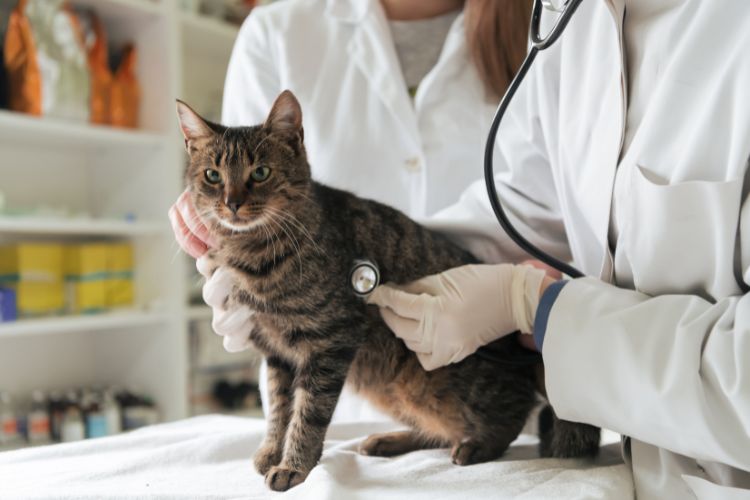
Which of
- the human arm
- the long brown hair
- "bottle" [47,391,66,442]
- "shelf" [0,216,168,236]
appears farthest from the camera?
"bottle" [47,391,66,442]

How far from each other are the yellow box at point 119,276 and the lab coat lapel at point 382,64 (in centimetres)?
146

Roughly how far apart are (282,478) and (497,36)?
98 centimetres

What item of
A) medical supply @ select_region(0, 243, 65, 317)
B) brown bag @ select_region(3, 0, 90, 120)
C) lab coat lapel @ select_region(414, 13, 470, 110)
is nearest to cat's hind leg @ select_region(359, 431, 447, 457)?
lab coat lapel @ select_region(414, 13, 470, 110)

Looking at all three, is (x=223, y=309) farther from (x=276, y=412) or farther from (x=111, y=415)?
(x=111, y=415)

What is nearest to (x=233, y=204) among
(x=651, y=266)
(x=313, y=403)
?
(x=313, y=403)

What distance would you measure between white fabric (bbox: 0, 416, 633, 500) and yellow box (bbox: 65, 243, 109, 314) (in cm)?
146

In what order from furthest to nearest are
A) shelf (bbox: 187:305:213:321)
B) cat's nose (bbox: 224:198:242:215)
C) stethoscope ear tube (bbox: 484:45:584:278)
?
shelf (bbox: 187:305:213:321) → cat's nose (bbox: 224:198:242:215) → stethoscope ear tube (bbox: 484:45:584:278)

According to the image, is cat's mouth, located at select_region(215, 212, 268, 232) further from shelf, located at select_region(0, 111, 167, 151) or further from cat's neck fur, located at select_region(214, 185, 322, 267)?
shelf, located at select_region(0, 111, 167, 151)

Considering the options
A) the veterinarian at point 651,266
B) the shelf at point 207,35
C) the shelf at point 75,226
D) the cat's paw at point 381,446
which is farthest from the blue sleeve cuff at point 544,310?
the shelf at point 207,35

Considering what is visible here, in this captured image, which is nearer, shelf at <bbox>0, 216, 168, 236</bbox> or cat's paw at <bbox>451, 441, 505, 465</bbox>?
cat's paw at <bbox>451, 441, 505, 465</bbox>

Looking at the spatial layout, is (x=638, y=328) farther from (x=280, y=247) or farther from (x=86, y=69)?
(x=86, y=69)

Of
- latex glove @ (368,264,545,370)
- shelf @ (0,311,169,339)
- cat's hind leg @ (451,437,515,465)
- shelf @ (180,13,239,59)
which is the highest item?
shelf @ (180,13,239,59)

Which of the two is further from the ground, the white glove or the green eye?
the green eye

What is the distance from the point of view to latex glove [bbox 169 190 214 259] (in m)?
1.05
